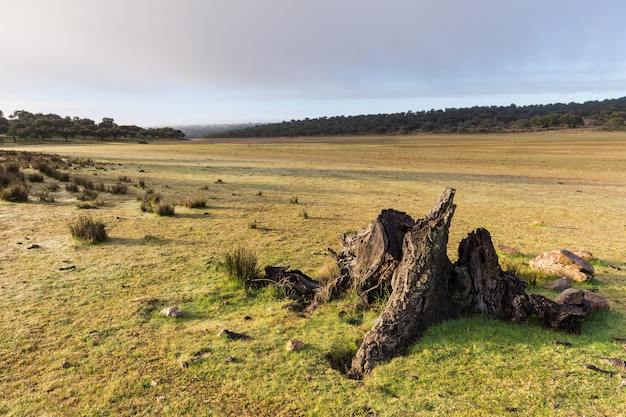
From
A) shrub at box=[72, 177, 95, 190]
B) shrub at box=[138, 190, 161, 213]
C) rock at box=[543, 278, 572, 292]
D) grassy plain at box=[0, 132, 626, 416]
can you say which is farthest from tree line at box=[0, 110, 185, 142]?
rock at box=[543, 278, 572, 292]

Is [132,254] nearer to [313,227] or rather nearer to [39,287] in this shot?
[39,287]

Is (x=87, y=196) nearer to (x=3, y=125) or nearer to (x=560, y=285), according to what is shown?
(x=560, y=285)

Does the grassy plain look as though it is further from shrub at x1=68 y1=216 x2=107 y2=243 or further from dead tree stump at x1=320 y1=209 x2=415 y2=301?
dead tree stump at x1=320 y1=209 x2=415 y2=301

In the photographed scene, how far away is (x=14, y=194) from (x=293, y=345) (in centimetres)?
1356

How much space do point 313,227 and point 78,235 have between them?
600 cm

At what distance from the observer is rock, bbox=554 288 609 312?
16.8 feet

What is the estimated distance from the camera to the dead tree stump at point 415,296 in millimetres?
4398

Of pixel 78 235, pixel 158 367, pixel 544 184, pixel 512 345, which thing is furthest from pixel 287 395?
pixel 544 184

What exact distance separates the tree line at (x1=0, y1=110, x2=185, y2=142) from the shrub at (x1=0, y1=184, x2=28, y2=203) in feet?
261

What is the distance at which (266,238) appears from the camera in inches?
395

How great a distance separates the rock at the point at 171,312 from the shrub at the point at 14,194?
11338 mm

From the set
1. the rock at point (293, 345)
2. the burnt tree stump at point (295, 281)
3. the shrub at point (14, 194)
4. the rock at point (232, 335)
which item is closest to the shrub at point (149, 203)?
the shrub at point (14, 194)

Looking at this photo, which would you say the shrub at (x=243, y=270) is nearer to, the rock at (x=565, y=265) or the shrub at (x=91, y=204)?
the rock at (x=565, y=265)

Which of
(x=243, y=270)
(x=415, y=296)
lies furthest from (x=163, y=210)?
(x=415, y=296)
